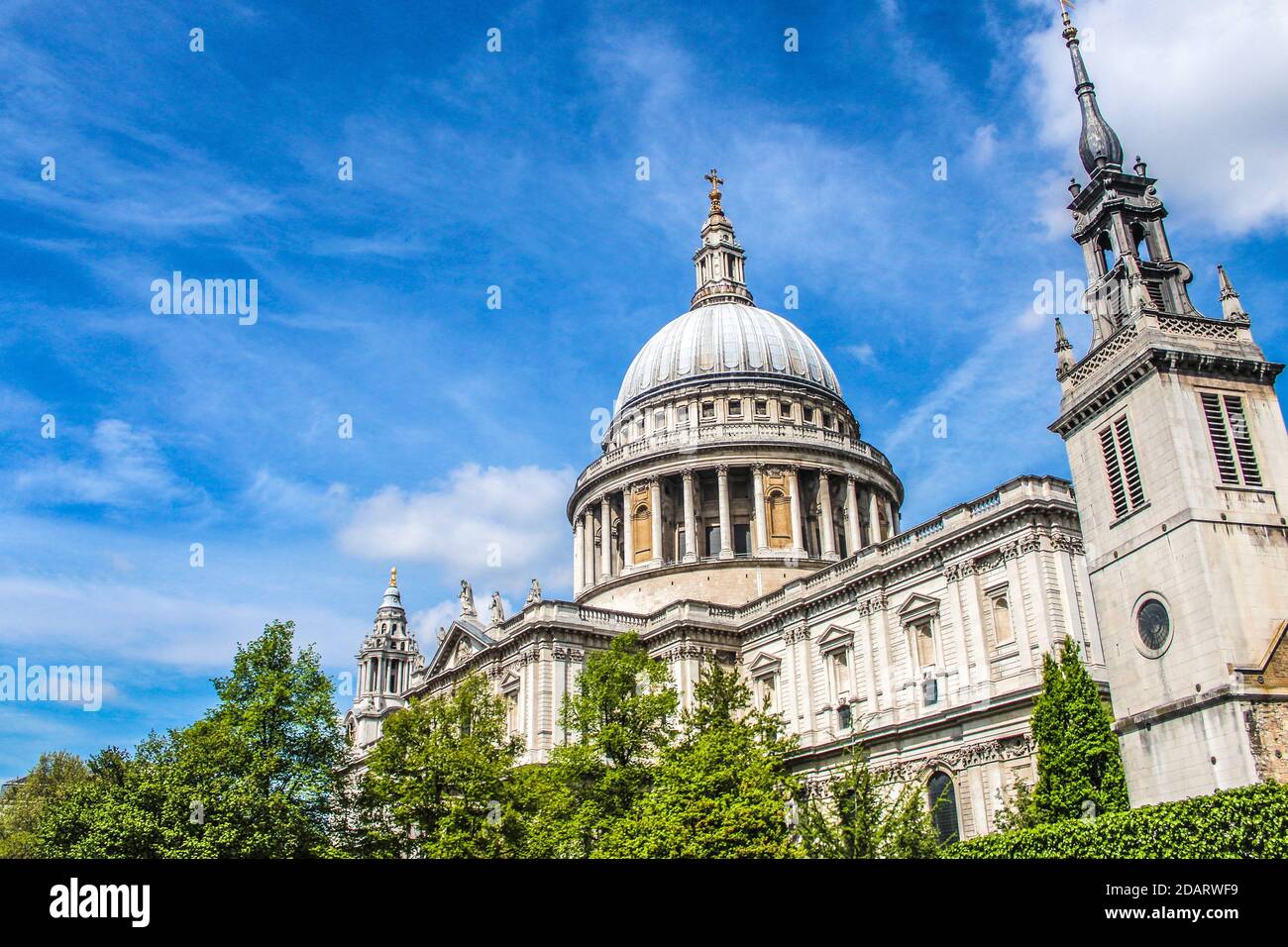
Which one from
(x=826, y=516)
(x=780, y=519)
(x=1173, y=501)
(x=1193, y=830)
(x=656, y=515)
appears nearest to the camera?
(x=1193, y=830)

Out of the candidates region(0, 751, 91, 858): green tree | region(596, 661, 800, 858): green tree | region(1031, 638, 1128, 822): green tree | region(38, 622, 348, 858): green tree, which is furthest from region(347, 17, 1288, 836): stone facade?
region(0, 751, 91, 858): green tree

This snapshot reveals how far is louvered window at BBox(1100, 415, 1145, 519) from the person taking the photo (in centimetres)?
3294

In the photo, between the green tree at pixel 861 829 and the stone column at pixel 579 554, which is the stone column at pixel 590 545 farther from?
the green tree at pixel 861 829

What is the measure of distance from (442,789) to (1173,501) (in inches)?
1038

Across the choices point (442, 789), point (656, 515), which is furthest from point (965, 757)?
point (656, 515)

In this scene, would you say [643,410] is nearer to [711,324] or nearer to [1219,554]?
[711,324]

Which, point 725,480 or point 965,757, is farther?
point 725,480

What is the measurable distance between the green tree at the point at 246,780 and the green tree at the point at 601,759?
8013 mm

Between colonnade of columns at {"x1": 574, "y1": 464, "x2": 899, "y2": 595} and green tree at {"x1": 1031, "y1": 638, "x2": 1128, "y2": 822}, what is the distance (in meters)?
32.6

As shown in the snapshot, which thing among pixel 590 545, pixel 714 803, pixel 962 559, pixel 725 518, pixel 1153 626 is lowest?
pixel 714 803

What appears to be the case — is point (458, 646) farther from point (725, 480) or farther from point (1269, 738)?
point (1269, 738)

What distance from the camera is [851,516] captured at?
72.9 meters

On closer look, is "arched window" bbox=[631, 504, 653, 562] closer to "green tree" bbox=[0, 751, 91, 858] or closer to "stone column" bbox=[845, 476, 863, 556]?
"stone column" bbox=[845, 476, 863, 556]
